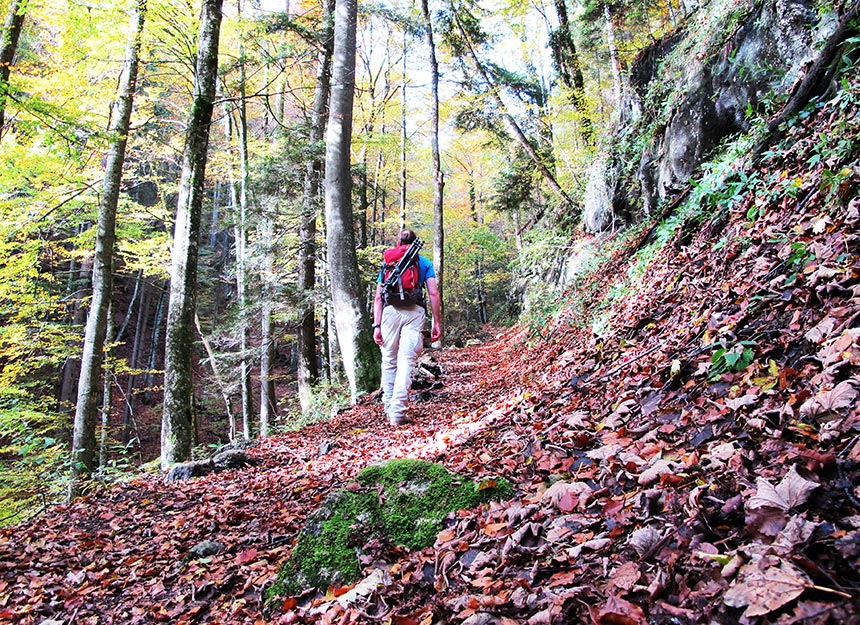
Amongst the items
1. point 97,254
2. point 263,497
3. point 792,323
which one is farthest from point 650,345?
point 97,254

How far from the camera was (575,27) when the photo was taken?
44.3 feet

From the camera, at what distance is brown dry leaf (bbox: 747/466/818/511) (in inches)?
57.1

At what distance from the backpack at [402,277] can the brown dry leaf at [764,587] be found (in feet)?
14.7

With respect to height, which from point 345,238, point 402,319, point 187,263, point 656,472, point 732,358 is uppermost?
point 345,238

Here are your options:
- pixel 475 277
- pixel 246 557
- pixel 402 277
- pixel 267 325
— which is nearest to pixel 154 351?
pixel 267 325

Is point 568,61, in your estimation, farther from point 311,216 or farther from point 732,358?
point 732,358

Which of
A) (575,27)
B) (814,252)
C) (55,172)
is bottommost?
(814,252)

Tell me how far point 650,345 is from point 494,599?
2683mm

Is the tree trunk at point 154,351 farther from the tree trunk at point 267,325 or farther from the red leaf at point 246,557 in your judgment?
the red leaf at point 246,557

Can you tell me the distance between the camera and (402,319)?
561 cm

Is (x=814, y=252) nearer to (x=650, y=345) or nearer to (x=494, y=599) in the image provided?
(x=650, y=345)

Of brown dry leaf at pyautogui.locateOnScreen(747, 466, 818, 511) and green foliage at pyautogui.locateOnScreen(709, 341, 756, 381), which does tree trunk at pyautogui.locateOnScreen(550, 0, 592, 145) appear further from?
brown dry leaf at pyautogui.locateOnScreen(747, 466, 818, 511)

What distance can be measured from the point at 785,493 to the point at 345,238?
7.33 meters

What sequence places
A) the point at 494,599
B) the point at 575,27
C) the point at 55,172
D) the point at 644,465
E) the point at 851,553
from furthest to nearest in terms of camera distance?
the point at 575,27 < the point at 55,172 < the point at 644,465 < the point at 494,599 < the point at 851,553
